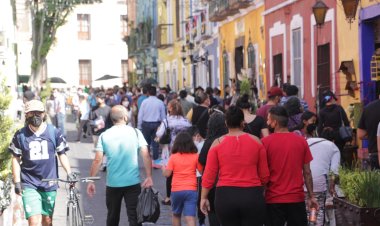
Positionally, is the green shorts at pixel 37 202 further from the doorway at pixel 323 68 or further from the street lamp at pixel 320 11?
the doorway at pixel 323 68

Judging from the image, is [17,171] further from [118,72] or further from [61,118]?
[118,72]

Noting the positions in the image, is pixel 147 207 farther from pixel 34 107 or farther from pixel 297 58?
pixel 297 58

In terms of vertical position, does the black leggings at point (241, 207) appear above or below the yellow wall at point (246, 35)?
below

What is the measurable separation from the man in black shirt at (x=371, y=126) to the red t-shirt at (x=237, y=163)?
3.02 meters

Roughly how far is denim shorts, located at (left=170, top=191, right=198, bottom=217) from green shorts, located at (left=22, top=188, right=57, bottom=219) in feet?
4.47

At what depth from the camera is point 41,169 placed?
32.2 ft

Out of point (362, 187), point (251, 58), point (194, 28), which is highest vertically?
point (194, 28)

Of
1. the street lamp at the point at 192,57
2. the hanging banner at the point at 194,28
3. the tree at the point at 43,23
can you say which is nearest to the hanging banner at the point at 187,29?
the street lamp at the point at 192,57

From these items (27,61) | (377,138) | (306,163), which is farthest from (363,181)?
(27,61)

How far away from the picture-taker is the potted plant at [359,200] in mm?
8141

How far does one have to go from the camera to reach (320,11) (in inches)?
696

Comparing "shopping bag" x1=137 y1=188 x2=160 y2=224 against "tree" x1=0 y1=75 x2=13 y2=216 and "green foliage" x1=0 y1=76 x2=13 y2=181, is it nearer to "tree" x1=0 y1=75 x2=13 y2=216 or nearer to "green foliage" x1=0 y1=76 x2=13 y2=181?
"tree" x1=0 y1=75 x2=13 y2=216

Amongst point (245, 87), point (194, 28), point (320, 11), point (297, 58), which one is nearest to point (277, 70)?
point (245, 87)

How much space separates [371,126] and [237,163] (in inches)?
131
